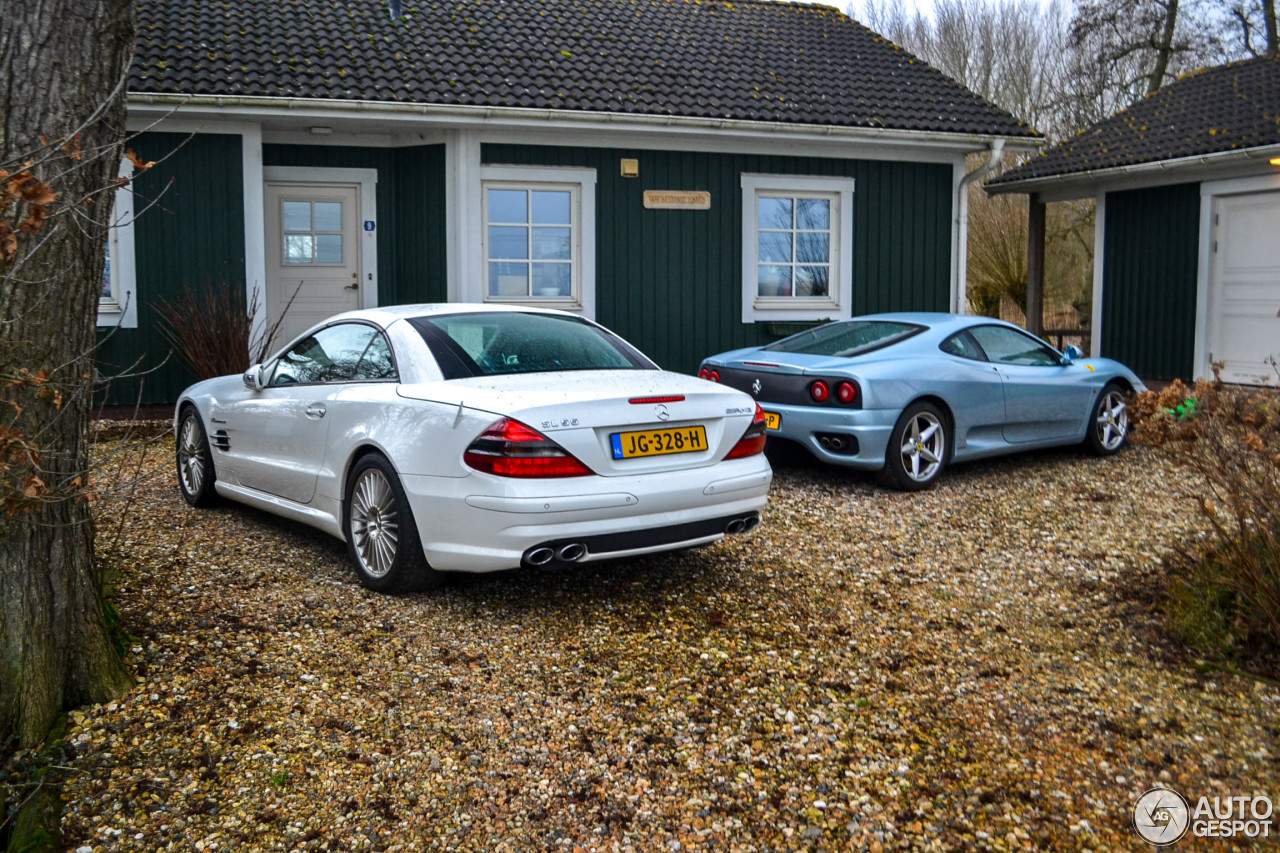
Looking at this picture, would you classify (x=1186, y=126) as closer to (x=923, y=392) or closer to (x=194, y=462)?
(x=923, y=392)

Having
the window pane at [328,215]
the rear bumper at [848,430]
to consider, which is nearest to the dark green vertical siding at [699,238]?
the window pane at [328,215]

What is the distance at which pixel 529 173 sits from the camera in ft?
38.7

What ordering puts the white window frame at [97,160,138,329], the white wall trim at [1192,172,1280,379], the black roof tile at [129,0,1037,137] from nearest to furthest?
the white window frame at [97,160,138,329]
the black roof tile at [129,0,1037,137]
the white wall trim at [1192,172,1280,379]

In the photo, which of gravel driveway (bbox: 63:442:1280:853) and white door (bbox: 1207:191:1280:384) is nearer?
gravel driveway (bbox: 63:442:1280:853)

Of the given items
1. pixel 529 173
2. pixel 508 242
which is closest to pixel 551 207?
pixel 529 173

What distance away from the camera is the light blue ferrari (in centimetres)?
770

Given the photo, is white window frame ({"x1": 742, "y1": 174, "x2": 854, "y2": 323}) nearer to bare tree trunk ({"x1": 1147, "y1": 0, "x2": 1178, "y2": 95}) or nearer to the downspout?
the downspout

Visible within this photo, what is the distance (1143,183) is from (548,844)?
46.1 feet

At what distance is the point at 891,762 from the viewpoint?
→ 3.52m

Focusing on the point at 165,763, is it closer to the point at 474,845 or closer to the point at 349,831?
the point at 349,831

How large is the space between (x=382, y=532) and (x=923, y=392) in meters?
4.27

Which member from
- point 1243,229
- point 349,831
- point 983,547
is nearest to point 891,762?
point 349,831

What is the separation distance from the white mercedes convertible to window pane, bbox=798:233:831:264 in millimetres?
7445

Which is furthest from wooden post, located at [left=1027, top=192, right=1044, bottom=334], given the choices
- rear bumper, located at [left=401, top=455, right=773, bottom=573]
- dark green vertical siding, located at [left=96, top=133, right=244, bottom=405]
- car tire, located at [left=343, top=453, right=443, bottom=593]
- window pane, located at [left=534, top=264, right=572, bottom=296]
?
car tire, located at [left=343, top=453, right=443, bottom=593]
